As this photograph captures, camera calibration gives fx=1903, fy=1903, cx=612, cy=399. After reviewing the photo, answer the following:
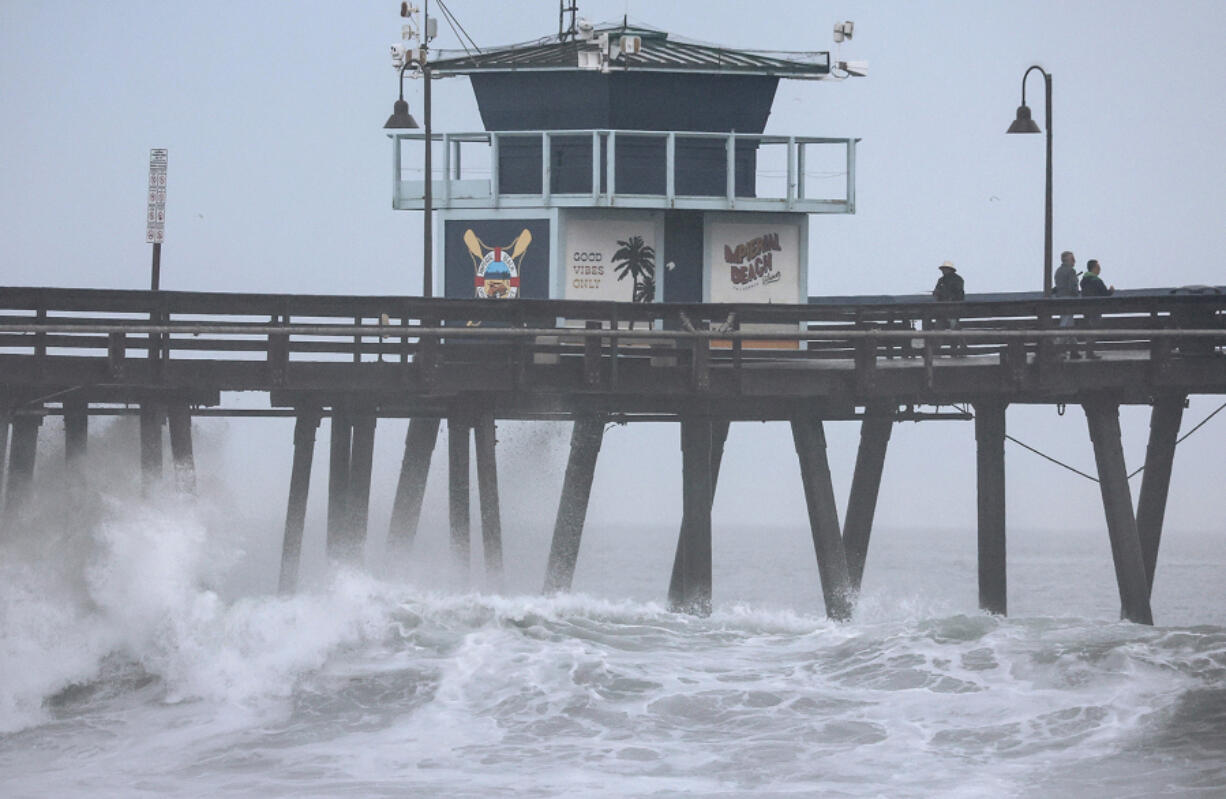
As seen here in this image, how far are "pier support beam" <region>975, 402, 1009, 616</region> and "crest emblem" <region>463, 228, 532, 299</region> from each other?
6.61m

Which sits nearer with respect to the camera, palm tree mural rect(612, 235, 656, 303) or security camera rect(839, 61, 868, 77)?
palm tree mural rect(612, 235, 656, 303)

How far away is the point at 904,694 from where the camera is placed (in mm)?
18641

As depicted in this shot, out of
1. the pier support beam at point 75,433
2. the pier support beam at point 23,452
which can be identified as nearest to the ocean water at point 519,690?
the pier support beam at point 75,433

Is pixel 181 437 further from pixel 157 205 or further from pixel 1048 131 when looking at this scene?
pixel 1048 131

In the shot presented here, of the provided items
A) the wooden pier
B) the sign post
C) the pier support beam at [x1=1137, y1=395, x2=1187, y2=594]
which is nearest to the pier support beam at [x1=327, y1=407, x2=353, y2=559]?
the wooden pier

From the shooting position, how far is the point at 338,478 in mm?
22797

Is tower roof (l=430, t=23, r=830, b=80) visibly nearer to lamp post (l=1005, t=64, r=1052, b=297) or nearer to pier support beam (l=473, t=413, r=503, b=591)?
lamp post (l=1005, t=64, r=1052, b=297)

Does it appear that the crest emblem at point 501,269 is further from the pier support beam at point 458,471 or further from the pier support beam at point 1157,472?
the pier support beam at point 1157,472

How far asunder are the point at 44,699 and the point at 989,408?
11436 mm

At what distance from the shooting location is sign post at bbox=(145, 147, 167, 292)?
2289 cm

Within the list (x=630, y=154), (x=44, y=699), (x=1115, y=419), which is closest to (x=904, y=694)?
(x=1115, y=419)

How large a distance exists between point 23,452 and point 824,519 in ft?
32.4

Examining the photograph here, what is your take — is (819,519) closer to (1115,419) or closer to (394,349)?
(1115,419)

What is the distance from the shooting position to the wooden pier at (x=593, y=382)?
20.6 metres
